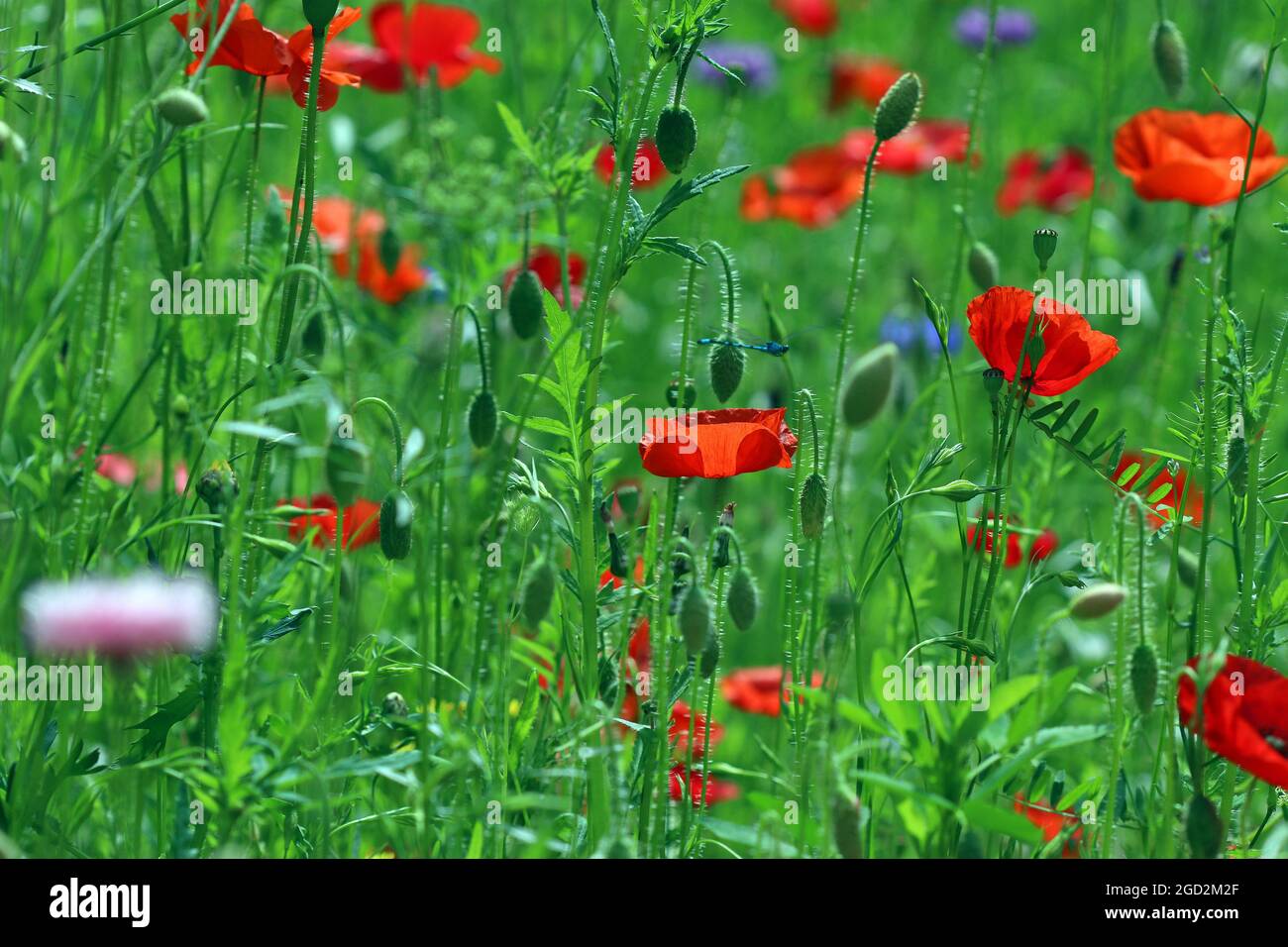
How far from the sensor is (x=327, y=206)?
3.05 metres

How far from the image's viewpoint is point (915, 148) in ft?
12.0

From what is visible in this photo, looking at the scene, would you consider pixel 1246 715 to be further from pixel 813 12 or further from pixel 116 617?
pixel 813 12

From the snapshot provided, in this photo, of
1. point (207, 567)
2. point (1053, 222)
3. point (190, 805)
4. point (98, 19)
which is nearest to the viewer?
point (190, 805)

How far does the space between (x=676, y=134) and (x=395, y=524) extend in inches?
19.6

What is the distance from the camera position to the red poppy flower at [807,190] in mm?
3516

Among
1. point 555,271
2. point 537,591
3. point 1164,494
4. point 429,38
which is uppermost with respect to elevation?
point 429,38

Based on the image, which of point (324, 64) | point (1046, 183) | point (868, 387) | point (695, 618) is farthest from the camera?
point (1046, 183)

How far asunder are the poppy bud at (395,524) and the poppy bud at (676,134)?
1.46 feet

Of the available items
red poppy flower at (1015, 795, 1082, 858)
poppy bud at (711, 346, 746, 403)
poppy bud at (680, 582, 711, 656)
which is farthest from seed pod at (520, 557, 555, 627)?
red poppy flower at (1015, 795, 1082, 858)

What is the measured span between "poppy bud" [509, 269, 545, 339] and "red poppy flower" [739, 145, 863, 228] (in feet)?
5.53

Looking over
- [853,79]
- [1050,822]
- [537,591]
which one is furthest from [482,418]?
[853,79]
